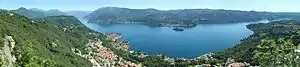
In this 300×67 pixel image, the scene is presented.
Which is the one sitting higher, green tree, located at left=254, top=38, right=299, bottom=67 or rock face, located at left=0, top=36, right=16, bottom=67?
green tree, located at left=254, top=38, right=299, bottom=67

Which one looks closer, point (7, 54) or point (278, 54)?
point (278, 54)

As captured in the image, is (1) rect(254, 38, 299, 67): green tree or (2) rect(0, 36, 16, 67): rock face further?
(2) rect(0, 36, 16, 67): rock face

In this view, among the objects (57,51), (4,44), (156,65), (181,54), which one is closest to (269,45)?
(4,44)

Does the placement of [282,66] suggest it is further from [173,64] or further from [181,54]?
[181,54]

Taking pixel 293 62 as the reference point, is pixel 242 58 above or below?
below

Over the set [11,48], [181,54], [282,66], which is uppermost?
[282,66]

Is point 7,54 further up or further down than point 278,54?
further down

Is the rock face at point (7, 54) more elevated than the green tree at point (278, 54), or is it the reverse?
the green tree at point (278, 54)

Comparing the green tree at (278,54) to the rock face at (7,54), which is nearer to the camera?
the green tree at (278,54)
